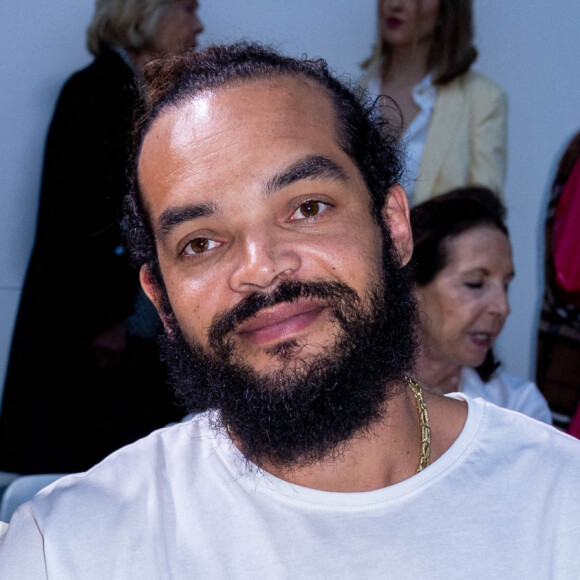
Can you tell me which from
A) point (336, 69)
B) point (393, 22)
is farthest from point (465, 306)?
point (336, 69)

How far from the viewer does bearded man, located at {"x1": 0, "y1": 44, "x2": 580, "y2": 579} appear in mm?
1340

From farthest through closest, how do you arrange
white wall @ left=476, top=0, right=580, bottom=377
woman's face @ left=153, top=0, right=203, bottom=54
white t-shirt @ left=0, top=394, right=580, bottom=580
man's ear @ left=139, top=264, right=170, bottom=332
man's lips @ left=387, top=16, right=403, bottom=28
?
1. white wall @ left=476, top=0, right=580, bottom=377
2. man's lips @ left=387, top=16, right=403, bottom=28
3. woman's face @ left=153, top=0, right=203, bottom=54
4. man's ear @ left=139, top=264, right=170, bottom=332
5. white t-shirt @ left=0, top=394, right=580, bottom=580

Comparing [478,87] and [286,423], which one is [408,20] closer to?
[478,87]

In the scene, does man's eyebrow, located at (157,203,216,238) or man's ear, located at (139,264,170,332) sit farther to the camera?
man's ear, located at (139,264,170,332)

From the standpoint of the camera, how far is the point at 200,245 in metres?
1.54

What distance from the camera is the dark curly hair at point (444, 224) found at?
2.86m

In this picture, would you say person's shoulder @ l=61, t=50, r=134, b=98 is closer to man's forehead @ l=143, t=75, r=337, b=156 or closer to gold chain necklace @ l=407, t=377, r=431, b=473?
man's forehead @ l=143, t=75, r=337, b=156

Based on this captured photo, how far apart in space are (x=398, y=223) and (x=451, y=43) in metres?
1.86

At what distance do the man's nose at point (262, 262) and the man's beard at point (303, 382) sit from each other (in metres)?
0.02

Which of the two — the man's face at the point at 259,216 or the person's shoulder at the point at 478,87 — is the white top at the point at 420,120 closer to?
the person's shoulder at the point at 478,87

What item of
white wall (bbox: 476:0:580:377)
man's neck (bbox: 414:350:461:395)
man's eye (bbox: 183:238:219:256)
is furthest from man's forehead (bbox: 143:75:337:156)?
white wall (bbox: 476:0:580:377)

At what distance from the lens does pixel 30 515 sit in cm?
134

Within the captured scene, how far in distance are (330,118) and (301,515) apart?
82cm

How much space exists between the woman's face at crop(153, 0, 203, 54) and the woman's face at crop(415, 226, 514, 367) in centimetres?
130
